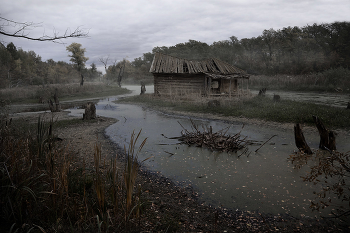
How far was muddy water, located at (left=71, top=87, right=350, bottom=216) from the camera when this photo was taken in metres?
4.44

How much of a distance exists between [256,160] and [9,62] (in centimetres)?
4529

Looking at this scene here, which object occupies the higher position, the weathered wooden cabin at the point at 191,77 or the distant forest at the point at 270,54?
the distant forest at the point at 270,54

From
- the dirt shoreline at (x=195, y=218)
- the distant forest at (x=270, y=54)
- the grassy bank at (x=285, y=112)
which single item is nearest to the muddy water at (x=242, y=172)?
the dirt shoreline at (x=195, y=218)

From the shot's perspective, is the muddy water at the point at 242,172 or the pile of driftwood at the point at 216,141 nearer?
the muddy water at the point at 242,172

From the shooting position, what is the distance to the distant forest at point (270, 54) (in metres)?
34.5

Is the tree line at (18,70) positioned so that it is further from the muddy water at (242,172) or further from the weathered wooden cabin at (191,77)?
the muddy water at (242,172)

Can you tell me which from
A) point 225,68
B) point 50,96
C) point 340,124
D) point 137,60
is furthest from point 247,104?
point 137,60

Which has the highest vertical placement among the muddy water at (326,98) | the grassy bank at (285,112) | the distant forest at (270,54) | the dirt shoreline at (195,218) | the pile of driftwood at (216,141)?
the distant forest at (270,54)

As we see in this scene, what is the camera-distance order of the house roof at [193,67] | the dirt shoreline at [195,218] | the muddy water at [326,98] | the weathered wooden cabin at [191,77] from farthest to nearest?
the weathered wooden cabin at [191,77], the house roof at [193,67], the muddy water at [326,98], the dirt shoreline at [195,218]

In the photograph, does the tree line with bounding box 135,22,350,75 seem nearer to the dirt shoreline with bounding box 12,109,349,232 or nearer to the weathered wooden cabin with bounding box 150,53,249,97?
the weathered wooden cabin with bounding box 150,53,249,97

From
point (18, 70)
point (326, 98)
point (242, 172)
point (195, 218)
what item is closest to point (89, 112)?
point (242, 172)

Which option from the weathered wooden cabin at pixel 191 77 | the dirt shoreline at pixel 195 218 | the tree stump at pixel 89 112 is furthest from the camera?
the weathered wooden cabin at pixel 191 77

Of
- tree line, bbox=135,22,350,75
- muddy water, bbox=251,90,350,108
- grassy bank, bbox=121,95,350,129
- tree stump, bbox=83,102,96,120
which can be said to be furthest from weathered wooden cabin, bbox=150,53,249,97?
A: tree line, bbox=135,22,350,75

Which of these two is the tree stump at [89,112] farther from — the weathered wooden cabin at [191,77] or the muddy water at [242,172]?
the weathered wooden cabin at [191,77]
